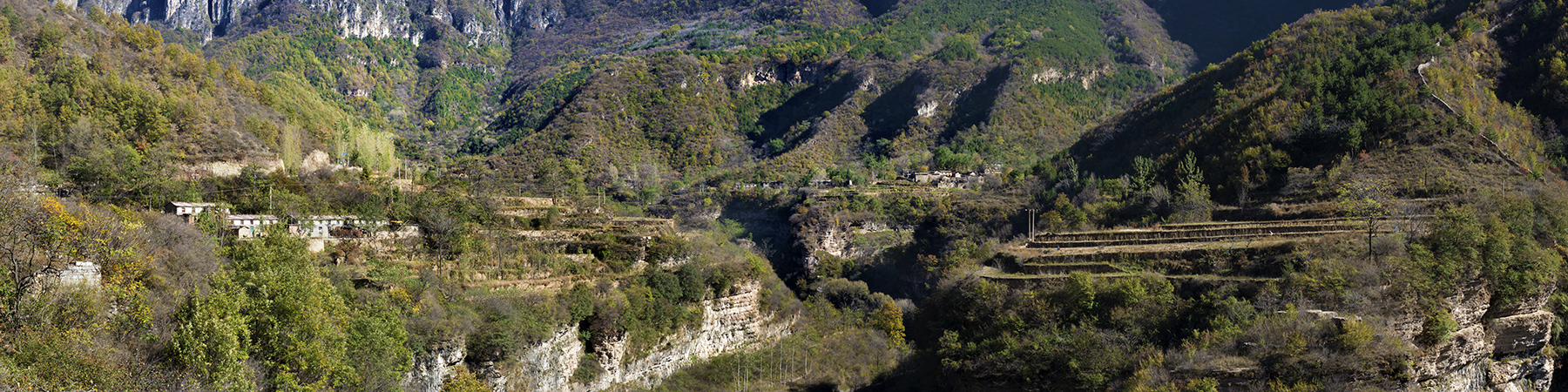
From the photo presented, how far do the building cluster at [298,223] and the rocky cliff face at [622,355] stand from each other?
891 cm

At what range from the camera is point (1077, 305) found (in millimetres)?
34594

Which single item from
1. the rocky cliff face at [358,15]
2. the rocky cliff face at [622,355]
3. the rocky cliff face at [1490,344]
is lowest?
the rocky cliff face at [622,355]

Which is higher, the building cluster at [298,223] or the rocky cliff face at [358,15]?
the rocky cliff face at [358,15]

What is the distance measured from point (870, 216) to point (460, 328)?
5669 cm

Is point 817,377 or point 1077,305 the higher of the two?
point 1077,305

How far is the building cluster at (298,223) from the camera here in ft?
123

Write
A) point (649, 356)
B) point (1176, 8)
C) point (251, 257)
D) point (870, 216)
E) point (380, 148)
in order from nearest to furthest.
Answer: point (251, 257) < point (649, 356) < point (380, 148) < point (870, 216) < point (1176, 8)

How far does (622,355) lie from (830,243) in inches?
1772

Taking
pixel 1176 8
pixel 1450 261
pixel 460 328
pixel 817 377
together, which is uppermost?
pixel 1176 8

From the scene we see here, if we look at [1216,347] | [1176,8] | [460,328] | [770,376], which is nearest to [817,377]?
[770,376]

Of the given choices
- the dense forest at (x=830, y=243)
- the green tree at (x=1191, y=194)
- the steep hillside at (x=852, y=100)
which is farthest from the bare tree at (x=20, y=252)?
the steep hillside at (x=852, y=100)

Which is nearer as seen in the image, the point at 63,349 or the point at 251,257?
the point at 63,349

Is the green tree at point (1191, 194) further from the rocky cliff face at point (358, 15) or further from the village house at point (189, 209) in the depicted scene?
the rocky cliff face at point (358, 15)

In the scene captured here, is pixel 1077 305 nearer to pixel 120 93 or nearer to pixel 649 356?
pixel 649 356
